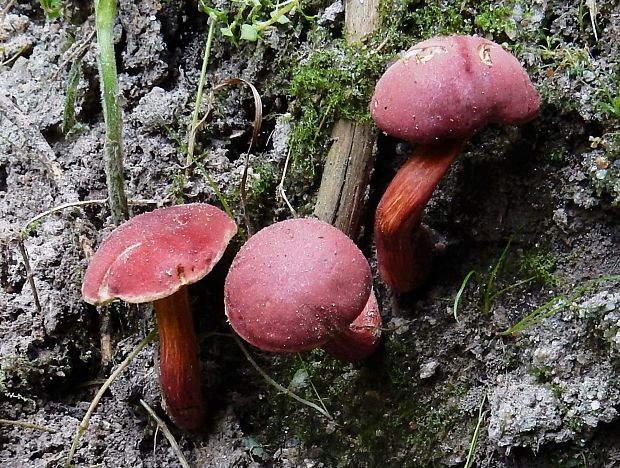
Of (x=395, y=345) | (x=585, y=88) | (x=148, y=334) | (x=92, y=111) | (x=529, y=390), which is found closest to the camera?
(x=529, y=390)

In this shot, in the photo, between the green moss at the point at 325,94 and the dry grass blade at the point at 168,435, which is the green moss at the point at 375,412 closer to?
the dry grass blade at the point at 168,435

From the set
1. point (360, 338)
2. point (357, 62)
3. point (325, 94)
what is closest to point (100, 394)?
point (360, 338)

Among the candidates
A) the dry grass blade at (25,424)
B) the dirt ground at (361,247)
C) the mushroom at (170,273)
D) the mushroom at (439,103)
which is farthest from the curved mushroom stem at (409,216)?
the dry grass blade at (25,424)

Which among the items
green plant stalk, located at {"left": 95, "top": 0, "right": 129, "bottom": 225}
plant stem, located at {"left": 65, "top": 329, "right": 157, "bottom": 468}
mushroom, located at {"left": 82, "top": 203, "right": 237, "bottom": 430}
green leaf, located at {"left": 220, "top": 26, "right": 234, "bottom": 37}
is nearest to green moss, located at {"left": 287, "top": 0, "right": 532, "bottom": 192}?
green leaf, located at {"left": 220, "top": 26, "right": 234, "bottom": 37}

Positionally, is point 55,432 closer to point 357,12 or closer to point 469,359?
point 469,359

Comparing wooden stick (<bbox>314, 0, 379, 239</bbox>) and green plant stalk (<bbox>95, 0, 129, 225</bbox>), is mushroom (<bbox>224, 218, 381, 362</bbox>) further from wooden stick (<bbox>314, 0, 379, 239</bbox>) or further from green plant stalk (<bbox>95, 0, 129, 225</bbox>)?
green plant stalk (<bbox>95, 0, 129, 225</bbox>)

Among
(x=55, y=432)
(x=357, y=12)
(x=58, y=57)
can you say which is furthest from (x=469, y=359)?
(x=58, y=57)

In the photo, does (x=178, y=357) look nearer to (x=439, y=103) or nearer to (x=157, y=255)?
(x=157, y=255)
